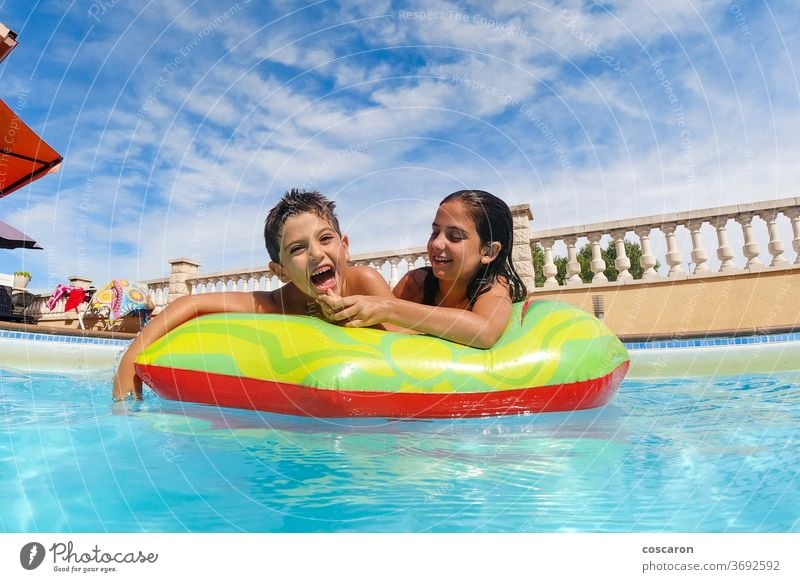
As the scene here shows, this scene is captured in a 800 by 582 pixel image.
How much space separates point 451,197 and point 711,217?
6100 millimetres

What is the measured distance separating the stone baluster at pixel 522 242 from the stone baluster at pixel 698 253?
8.00ft

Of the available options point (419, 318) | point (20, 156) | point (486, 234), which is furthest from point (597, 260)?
point (20, 156)

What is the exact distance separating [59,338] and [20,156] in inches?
150

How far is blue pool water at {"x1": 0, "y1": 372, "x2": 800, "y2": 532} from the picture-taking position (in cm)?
144

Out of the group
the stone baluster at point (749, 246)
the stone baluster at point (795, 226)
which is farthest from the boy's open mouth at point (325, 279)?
the stone baluster at point (795, 226)

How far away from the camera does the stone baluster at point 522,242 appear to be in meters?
8.58

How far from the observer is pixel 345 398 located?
2691 mm

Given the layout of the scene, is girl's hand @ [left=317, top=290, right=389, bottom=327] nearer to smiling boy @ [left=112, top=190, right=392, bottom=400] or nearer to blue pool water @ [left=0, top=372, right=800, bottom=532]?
smiling boy @ [left=112, top=190, right=392, bottom=400]

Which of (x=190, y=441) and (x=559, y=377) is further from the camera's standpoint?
(x=559, y=377)

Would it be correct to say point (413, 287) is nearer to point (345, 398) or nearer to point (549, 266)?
point (345, 398)
